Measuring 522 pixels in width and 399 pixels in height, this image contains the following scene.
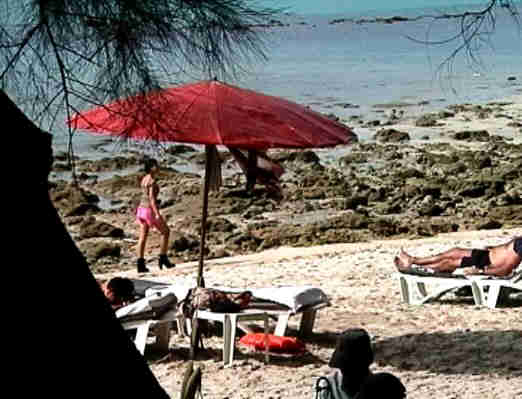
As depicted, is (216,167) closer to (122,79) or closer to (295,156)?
(122,79)

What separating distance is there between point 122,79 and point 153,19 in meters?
0.29

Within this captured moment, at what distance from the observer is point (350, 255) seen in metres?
13.4

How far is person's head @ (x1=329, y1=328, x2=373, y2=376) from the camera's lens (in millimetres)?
5746

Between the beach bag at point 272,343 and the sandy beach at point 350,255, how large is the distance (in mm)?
65

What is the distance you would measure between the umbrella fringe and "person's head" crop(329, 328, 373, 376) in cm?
329

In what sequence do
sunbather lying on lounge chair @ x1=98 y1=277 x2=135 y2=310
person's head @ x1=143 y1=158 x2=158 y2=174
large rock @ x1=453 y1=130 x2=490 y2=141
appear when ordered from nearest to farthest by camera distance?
sunbather lying on lounge chair @ x1=98 y1=277 x2=135 y2=310 < person's head @ x1=143 y1=158 x2=158 y2=174 < large rock @ x1=453 y1=130 x2=490 y2=141

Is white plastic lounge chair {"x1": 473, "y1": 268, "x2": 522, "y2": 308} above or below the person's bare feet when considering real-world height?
below

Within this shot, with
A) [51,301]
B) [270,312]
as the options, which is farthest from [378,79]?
[51,301]

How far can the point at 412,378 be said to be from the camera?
787cm

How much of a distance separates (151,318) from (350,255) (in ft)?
17.9

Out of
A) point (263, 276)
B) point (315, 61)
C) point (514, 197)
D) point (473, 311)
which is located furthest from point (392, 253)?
point (315, 61)

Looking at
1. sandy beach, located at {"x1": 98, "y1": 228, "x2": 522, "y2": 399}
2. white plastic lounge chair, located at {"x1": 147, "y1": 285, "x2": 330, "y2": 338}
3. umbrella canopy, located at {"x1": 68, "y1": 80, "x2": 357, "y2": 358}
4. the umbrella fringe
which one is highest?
umbrella canopy, located at {"x1": 68, "y1": 80, "x2": 357, "y2": 358}

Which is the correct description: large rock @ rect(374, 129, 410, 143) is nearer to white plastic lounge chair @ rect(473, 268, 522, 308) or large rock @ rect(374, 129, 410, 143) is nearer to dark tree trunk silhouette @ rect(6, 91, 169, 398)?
white plastic lounge chair @ rect(473, 268, 522, 308)

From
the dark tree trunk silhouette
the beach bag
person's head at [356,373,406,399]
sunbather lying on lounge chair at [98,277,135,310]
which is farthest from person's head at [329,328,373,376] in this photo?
sunbather lying on lounge chair at [98,277,135,310]
